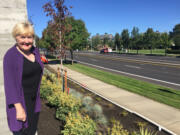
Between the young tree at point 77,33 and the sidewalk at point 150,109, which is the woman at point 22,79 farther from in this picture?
the young tree at point 77,33

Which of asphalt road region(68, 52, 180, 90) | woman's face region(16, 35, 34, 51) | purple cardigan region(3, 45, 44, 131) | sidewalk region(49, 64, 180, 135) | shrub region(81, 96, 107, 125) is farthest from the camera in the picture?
asphalt road region(68, 52, 180, 90)

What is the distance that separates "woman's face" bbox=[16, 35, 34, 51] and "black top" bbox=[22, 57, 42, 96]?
0.50 feet

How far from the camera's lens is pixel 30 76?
1895mm

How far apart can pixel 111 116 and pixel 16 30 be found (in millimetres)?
4488

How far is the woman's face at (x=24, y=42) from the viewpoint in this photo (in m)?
1.80

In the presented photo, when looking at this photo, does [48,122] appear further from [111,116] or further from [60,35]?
[60,35]

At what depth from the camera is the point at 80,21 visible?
22.8 metres

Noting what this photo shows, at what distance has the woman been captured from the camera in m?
1.71

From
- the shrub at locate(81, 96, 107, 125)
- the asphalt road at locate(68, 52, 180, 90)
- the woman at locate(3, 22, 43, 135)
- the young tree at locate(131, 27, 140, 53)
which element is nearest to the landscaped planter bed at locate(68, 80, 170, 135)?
the shrub at locate(81, 96, 107, 125)

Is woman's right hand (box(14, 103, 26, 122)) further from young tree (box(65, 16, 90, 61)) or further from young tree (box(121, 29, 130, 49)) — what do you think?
young tree (box(121, 29, 130, 49))

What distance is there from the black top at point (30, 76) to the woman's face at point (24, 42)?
0.50 feet

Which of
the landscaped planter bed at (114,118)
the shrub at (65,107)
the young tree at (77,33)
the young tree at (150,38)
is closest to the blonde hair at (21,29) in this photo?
the landscaped planter bed at (114,118)

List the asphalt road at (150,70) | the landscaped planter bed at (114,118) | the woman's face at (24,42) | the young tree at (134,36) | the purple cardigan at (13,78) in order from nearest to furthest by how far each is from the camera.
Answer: the purple cardigan at (13,78), the woman's face at (24,42), the landscaped planter bed at (114,118), the asphalt road at (150,70), the young tree at (134,36)

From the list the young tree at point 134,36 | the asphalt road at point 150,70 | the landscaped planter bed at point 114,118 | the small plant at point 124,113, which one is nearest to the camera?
the landscaped planter bed at point 114,118
